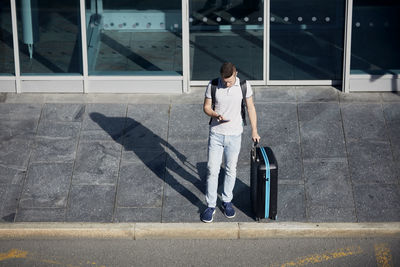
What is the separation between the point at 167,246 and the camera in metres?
8.96

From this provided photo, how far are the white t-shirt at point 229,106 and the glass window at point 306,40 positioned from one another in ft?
11.1

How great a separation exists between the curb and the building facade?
3.37 metres

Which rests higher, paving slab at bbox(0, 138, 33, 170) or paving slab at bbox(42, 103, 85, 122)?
paving slab at bbox(42, 103, 85, 122)

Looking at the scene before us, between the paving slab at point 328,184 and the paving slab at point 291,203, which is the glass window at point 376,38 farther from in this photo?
the paving slab at point 291,203

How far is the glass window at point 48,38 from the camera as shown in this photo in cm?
1195

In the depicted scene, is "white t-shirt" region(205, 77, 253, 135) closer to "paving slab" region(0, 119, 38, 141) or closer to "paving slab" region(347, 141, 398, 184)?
"paving slab" region(347, 141, 398, 184)

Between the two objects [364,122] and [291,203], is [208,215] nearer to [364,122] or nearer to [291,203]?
[291,203]

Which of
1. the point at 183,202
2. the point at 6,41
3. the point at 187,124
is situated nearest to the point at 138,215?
the point at 183,202

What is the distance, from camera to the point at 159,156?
10.6m

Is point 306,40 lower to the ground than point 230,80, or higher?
lower

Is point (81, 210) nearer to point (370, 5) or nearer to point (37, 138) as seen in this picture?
point (37, 138)

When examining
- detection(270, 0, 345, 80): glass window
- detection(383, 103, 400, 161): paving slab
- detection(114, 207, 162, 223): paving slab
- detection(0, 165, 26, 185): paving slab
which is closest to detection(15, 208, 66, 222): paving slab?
detection(0, 165, 26, 185): paving slab

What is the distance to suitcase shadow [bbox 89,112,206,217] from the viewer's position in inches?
396

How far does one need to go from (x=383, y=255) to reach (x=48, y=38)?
6.49 m
